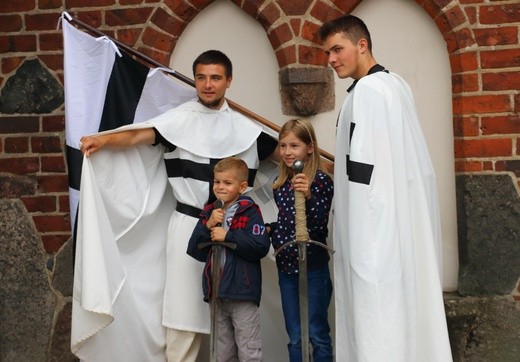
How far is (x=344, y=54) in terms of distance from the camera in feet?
13.3

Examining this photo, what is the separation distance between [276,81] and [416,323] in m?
1.69

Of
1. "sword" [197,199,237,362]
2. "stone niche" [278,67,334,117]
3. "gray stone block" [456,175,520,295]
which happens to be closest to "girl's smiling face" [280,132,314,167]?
"sword" [197,199,237,362]

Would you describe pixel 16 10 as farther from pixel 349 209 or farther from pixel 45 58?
pixel 349 209

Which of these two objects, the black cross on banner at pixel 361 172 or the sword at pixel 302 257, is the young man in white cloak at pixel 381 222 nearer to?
the black cross on banner at pixel 361 172

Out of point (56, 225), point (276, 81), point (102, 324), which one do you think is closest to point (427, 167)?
point (276, 81)

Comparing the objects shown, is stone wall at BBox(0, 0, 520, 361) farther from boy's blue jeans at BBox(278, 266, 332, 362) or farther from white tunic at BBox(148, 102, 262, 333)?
boy's blue jeans at BBox(278, 266, 332, 362)

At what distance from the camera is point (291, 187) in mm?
4340

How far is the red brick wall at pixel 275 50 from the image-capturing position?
4.77m

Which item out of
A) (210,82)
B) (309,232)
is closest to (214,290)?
(309,232)

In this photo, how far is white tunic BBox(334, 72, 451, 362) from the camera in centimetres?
377

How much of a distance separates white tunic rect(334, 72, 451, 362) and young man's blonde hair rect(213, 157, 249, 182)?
46cm

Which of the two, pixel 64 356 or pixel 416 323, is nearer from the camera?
pixel 416 323

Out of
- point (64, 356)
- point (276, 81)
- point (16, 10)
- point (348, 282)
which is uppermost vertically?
point (16, 10)

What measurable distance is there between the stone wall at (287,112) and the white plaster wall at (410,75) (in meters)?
0.08
